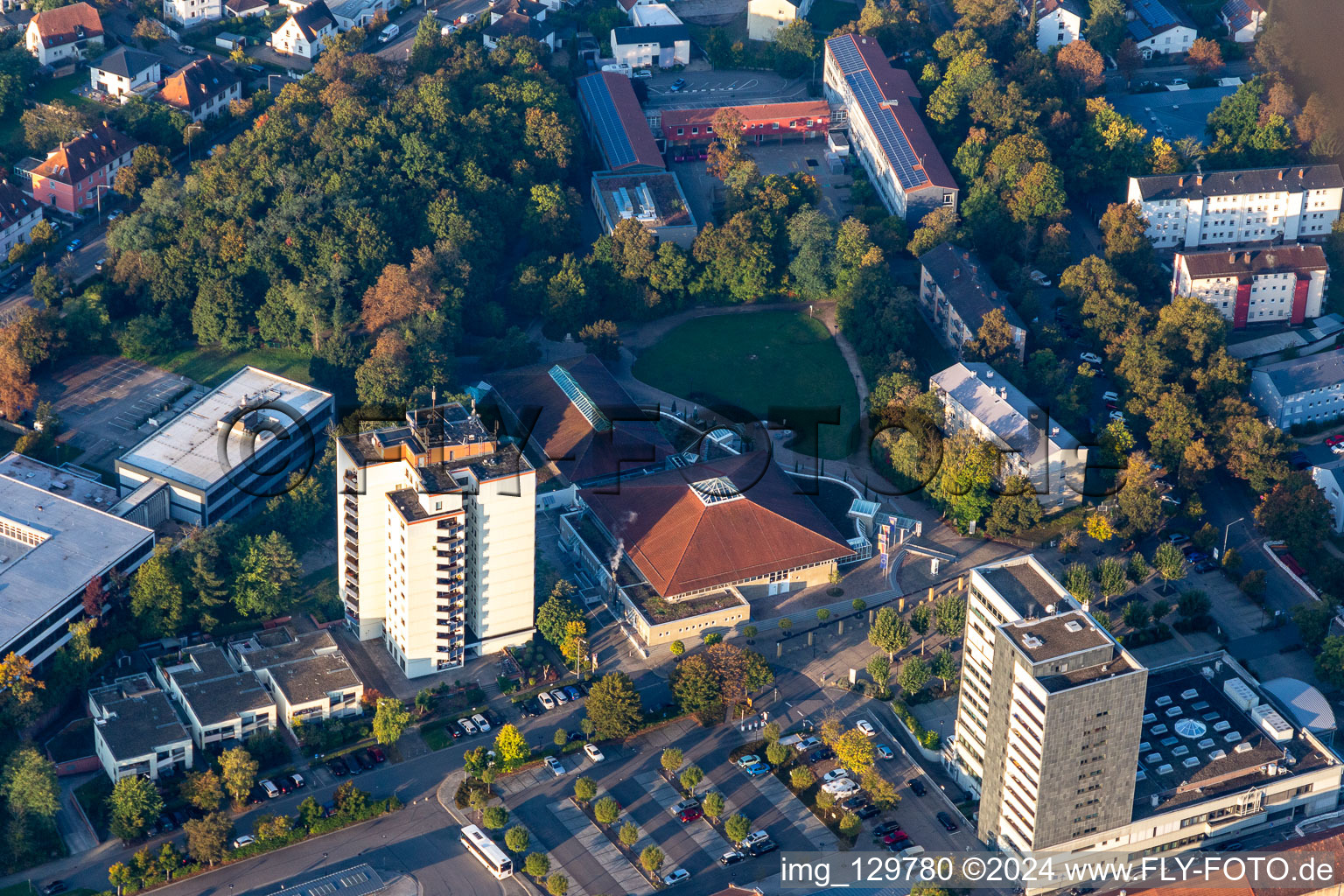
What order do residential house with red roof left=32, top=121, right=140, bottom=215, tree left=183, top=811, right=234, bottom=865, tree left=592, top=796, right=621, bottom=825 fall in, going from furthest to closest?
residential house with red roof left=32, top=121, right=140, bottom=215
tree left=592, top=796, right=621, bottom=825
tree left=183, top=811, right=234, bottom=865

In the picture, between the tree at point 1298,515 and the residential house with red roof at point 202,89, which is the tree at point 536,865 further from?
the residential house with red roof at point 202,89

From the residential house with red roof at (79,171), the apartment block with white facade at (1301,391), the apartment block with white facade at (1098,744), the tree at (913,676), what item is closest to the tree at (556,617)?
the tree at (913,676)

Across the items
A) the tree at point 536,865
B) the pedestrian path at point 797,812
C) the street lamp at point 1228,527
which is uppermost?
the tree at point 536,865

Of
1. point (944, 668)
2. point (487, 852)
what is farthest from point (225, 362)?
point (944, 668)

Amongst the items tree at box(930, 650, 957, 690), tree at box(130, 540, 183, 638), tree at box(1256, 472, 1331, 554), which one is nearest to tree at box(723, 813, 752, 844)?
tree at box(930, 650, 957, 690)

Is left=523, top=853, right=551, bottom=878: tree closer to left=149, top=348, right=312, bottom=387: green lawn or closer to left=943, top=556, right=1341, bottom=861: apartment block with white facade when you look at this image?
left=943, top=556, right=1341, bottom=861: apartment block with white facade

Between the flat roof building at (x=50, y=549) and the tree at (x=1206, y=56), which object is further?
the tree at (x=1206, y=56)

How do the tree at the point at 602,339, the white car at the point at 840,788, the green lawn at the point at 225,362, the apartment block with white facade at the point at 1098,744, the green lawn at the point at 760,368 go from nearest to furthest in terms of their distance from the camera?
the apartment block with white facade at the point at 1098,744, the white car at the point at 840,788, the green lawn at the point at 225,362, the green lawn at the point at 760,368, the tree at the point at 602,339
